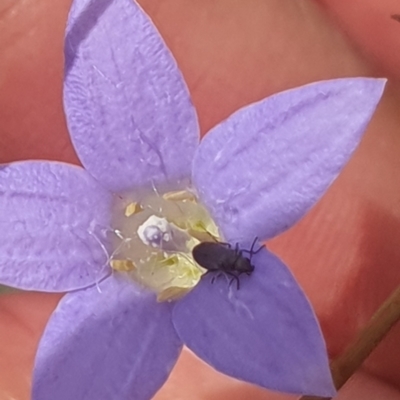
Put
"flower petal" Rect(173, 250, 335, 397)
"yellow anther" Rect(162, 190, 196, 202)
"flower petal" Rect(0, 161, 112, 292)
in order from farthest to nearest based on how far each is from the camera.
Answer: "yellow anther" Rect(162, 190, 196, 202) < "flower petal" Rect(0, 161, 112, 292) < "flower petal" Rect(173, 250, 335, 397)

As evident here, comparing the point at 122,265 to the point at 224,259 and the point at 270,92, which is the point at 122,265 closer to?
the point at 224,259

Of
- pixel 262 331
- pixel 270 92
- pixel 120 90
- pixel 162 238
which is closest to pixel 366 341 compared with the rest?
pixel 262 331

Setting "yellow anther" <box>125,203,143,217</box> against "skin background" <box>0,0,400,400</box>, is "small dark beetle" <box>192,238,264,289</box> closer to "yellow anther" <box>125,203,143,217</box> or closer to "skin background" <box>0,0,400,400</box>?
"yellow anther" <box>125,203,143,217</box>

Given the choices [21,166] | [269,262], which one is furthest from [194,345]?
[21,166]

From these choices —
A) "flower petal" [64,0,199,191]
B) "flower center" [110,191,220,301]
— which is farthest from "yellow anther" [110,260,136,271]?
"flower petal" [64,0,199,191]

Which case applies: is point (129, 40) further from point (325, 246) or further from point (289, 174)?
point (325, 246)

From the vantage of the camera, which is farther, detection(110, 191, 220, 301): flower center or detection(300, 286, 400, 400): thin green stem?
detection(110, 191, 220, 301): flower center
